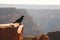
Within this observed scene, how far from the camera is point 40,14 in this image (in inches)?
123

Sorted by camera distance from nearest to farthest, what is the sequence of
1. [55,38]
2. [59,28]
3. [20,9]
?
[55,38] → [59,28] → [20,9]

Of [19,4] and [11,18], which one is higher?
[19,4]

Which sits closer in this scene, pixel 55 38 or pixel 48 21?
pixel 55 38

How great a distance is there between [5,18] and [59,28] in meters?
1.01

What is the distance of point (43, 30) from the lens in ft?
9.61

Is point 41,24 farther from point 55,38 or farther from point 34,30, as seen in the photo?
point 55,38

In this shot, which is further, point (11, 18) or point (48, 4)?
point (48, 4)

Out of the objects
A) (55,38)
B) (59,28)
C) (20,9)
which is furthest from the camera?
(20,9)

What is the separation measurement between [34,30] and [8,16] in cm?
56
